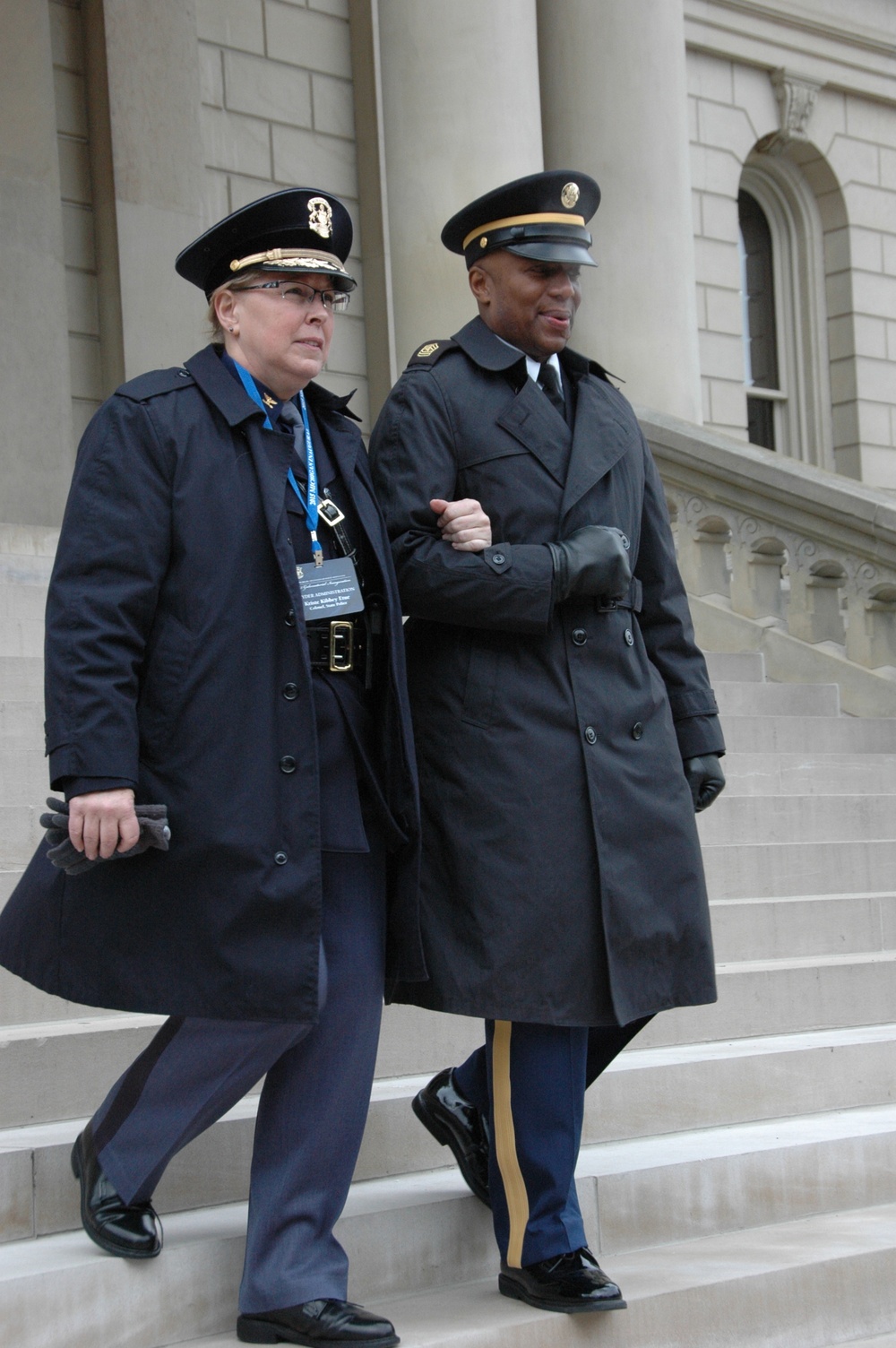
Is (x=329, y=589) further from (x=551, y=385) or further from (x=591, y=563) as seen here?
(x=551, y=385)

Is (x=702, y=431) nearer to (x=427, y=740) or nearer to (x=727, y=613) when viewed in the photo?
(x=727, y=613)

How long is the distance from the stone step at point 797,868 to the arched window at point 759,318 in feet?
28.4

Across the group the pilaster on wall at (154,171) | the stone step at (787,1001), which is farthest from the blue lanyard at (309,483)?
the pilaster on wall at (154,171)

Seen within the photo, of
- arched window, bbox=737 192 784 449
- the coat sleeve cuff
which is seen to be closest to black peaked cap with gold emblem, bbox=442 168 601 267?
the coat sleeve cuff

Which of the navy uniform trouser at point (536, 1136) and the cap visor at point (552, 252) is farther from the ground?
the cap visor at point (552, 252)

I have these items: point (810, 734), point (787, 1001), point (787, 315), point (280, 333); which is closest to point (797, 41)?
point (787, 315)

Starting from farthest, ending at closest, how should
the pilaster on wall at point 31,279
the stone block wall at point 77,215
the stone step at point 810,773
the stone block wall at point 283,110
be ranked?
the stone block wall at point 283,110 → the stone block wall at point 77,215 → the pilaster on wall at point 31,279 → the stone step at point 810,773

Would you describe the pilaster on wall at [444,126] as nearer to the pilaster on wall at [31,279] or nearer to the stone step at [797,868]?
the pilaster on wall at [31,279]

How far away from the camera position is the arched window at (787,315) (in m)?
14.5

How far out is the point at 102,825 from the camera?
2.89 meters

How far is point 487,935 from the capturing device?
3.23 m

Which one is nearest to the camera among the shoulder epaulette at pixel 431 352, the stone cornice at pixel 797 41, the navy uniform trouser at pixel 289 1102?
the navy uniform trouser at pixel 289 1102

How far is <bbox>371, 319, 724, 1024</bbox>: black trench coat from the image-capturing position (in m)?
3.24

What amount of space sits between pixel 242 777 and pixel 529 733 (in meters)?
0.57
